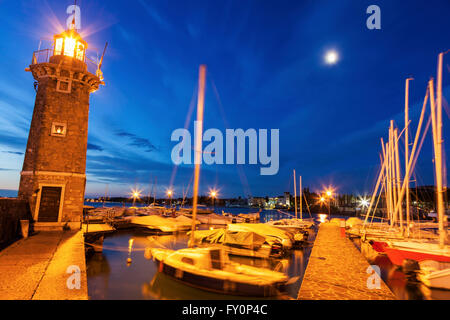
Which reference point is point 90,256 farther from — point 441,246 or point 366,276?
point 441,246

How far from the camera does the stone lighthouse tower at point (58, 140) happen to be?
19922 mm

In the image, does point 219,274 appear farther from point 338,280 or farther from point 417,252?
point 417,252

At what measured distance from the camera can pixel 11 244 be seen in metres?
14.4

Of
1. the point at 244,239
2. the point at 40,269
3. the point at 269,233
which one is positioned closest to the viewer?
the point at 40,269

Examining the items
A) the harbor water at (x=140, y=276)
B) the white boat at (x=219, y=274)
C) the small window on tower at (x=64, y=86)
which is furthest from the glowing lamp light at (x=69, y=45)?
the white boat at (x=219, y=274)

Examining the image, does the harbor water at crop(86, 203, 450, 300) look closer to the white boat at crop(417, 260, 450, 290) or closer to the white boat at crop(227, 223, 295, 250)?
the white boat at crop(417, 260, 450, 290)

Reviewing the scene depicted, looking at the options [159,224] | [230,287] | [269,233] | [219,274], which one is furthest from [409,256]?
[159,224]

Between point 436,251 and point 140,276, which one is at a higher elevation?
point 436,251

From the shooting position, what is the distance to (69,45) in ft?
76.1

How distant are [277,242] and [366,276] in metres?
7.59

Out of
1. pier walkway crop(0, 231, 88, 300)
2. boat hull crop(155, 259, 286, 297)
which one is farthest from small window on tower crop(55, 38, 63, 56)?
boat hull crop(155, 259, 286, 297)

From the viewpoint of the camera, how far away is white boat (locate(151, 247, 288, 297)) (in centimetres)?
1059

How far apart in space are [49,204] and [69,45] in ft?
49.5
